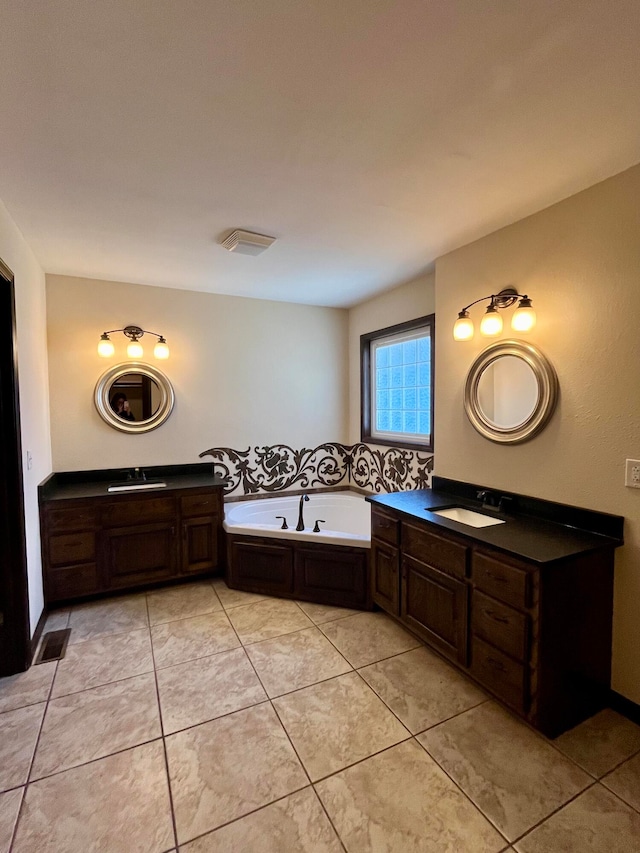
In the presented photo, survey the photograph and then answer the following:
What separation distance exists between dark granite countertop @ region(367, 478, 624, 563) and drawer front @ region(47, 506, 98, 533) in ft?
6.96

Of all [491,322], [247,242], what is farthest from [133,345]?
[491,322]

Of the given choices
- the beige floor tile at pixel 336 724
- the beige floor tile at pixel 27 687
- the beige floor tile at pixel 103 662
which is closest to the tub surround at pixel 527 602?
the beige floor tile at pixel 336 724

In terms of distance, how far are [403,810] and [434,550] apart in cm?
111

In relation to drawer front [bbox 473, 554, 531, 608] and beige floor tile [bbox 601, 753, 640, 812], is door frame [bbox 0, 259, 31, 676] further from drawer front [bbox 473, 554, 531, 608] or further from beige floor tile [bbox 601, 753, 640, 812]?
beige floor tile [bbox 601, 753, 640, 812]

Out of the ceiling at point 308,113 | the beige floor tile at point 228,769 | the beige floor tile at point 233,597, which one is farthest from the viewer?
the beige floor tile at point 233,597

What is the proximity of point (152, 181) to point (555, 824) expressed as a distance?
3052mm

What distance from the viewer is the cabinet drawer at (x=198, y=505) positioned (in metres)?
3.27

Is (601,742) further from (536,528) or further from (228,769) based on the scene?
(228,769)

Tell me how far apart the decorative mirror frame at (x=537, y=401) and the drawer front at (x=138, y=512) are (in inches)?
93.7

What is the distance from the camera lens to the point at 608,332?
194 cm

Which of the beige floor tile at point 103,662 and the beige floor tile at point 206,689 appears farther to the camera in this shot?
the beige floor tile at point 103,662

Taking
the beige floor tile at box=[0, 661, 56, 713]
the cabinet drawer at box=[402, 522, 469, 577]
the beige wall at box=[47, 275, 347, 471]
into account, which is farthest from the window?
the beige floor tile at box=[0, 661, 56, 713]

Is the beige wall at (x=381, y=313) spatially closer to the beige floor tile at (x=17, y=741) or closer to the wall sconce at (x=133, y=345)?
the wall sconce at (x=133, y=345)

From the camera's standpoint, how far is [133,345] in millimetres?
3432
